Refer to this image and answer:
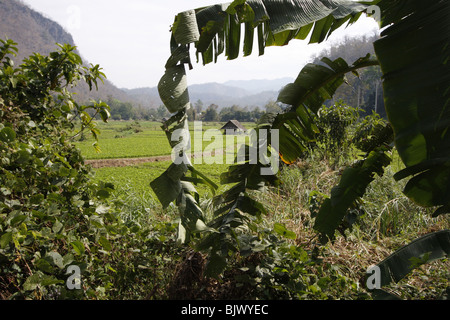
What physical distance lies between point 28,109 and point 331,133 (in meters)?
6.19

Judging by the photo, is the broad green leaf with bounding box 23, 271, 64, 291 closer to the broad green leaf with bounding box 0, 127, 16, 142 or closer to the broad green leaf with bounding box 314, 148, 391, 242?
the broad green leaf with bounding box 0, 127, 16, 142

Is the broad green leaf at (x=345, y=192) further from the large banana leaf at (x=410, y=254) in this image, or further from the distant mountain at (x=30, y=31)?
the distant mountain at (x=30, y=31)

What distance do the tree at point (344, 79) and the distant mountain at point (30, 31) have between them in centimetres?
8098

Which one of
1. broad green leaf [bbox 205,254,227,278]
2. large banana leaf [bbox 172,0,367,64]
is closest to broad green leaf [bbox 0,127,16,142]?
large banana leaf [bbox 172,0,367,64]

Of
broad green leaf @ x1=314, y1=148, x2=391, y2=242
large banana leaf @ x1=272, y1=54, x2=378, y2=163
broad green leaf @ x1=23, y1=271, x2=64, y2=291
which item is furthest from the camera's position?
large banana leaf @ x1=272, y1=54, x2=378, y2=163

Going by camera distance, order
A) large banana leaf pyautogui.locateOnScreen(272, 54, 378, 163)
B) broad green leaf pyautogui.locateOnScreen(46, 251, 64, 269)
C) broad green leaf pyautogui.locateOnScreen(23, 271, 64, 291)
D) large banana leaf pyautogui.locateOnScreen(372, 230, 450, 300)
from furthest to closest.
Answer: large banana leaf pyautogui.locateOnScreen(272, 54, 378, 163)
large banana leaf pyautogui.locateOnScreen(372, 230, 450, 300)
broad green leaf pyautogui.locateOnScreen(46, 251, 64, 269)
broad green leaf pyautogui.locateOnScreen(23, 271, 64, 291)

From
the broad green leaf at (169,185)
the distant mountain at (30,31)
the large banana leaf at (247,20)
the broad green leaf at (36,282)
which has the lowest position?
the broad green leaf at (36,282)

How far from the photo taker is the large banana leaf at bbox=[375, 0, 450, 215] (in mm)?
1486

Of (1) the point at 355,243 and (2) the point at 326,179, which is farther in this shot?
(2) the point at 326,179

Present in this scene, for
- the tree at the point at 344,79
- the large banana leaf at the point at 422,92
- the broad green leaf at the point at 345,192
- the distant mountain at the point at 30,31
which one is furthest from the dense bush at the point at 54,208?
the distant mountain at the point at 30,31

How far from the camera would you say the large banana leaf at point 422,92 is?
1.49 meters
